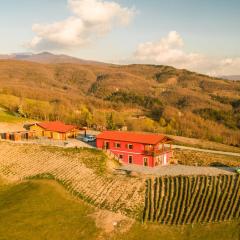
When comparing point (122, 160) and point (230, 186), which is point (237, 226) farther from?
point (122, 160)

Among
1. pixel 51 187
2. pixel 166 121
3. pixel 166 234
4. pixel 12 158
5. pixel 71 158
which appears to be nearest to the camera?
pixel 166 234

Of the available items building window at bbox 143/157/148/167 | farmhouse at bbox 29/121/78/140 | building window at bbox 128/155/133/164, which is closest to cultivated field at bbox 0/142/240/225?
building window at bbox 128/155/133/164

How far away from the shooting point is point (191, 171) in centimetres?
5862

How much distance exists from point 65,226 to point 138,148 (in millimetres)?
26837

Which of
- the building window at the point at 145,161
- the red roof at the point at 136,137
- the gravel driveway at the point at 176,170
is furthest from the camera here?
the red roof at the point at 136,137

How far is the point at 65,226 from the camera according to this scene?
43.1m

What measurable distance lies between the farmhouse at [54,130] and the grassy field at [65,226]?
32136 mm

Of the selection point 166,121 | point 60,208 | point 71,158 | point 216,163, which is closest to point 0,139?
point 71,158

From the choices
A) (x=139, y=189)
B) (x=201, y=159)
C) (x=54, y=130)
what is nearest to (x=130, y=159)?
(x=201, y=159)

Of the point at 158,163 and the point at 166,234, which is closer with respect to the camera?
the point at 166,234

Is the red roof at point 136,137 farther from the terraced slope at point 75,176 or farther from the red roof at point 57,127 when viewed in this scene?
the red roof at point 57,127

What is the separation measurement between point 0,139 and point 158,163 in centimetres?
3382

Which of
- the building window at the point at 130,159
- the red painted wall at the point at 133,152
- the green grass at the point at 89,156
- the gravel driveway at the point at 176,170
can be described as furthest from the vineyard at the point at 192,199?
the building window at the point at 130,159

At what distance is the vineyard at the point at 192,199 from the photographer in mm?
43125
